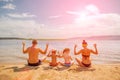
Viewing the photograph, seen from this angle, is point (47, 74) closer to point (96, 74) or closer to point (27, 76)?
point (27, 76)

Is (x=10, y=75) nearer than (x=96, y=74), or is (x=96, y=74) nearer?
(x=10, y=75)

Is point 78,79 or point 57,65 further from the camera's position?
point 57,65

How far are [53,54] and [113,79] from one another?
3706 mm

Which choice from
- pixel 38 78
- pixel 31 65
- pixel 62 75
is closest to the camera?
pixel 38 78

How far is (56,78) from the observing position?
20.5ft

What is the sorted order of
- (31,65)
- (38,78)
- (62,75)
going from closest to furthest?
(38,78) < (62,75) < (31,65)

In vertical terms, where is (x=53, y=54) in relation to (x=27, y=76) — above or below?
above

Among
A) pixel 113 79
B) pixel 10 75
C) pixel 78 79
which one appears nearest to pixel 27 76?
pixel 10 75

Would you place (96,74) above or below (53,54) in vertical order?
below

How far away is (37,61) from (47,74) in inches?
83.5

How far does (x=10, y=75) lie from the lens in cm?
643

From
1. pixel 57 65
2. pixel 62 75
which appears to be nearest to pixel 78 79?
pixel 62 75

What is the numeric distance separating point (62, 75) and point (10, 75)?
2.21 m

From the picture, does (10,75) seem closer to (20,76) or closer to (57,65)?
(20,76)
